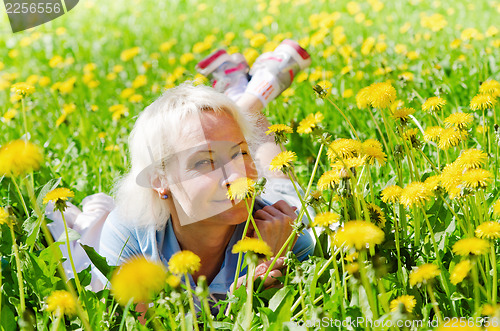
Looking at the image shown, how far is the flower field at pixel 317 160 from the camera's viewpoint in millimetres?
1039

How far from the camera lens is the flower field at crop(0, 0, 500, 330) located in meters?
1.04

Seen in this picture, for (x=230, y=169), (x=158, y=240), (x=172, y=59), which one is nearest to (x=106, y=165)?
(x=158, y=240)

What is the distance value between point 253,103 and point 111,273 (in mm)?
1266

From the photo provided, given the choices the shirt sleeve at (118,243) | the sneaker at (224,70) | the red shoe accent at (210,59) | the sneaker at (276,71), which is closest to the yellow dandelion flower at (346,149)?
the shirt sleeve at (118,243)

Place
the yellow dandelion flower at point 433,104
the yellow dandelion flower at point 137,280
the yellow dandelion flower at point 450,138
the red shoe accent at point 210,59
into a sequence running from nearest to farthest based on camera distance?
the yellow dandelion flower at point 137,280, the yellow dandelion flower at point 450,138, the yellow dandelion flower at point 433,104, the red shoe accent at point 210,59

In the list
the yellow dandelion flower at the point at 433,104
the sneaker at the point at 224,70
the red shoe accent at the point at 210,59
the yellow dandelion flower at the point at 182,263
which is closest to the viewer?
the yellow dandelion flower at the point at 182,263

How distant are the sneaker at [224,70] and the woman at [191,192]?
0.98m

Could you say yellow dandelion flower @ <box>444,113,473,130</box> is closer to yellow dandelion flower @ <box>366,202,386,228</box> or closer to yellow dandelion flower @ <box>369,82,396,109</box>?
yellow dandelion flower @ <box>369,82,396,109</box>

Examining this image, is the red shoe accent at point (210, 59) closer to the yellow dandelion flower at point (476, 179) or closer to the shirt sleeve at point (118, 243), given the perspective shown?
the shirt sleeve at point (118, 243)

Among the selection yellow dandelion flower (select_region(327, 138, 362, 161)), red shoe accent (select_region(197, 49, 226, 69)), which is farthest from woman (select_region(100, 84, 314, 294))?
red shoe accent (select_region(197, 49, 226, 69))

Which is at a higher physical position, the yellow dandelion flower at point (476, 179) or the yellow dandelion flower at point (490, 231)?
the yellow dandelion flower at point (476, 179)

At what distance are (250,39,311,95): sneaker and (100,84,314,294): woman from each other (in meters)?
0.81

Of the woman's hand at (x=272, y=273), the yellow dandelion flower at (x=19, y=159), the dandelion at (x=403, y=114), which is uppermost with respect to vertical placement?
the yellow dandelion flower at (x=19, y=159)

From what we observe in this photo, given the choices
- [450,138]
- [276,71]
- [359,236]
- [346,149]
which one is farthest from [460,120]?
[276,71]
